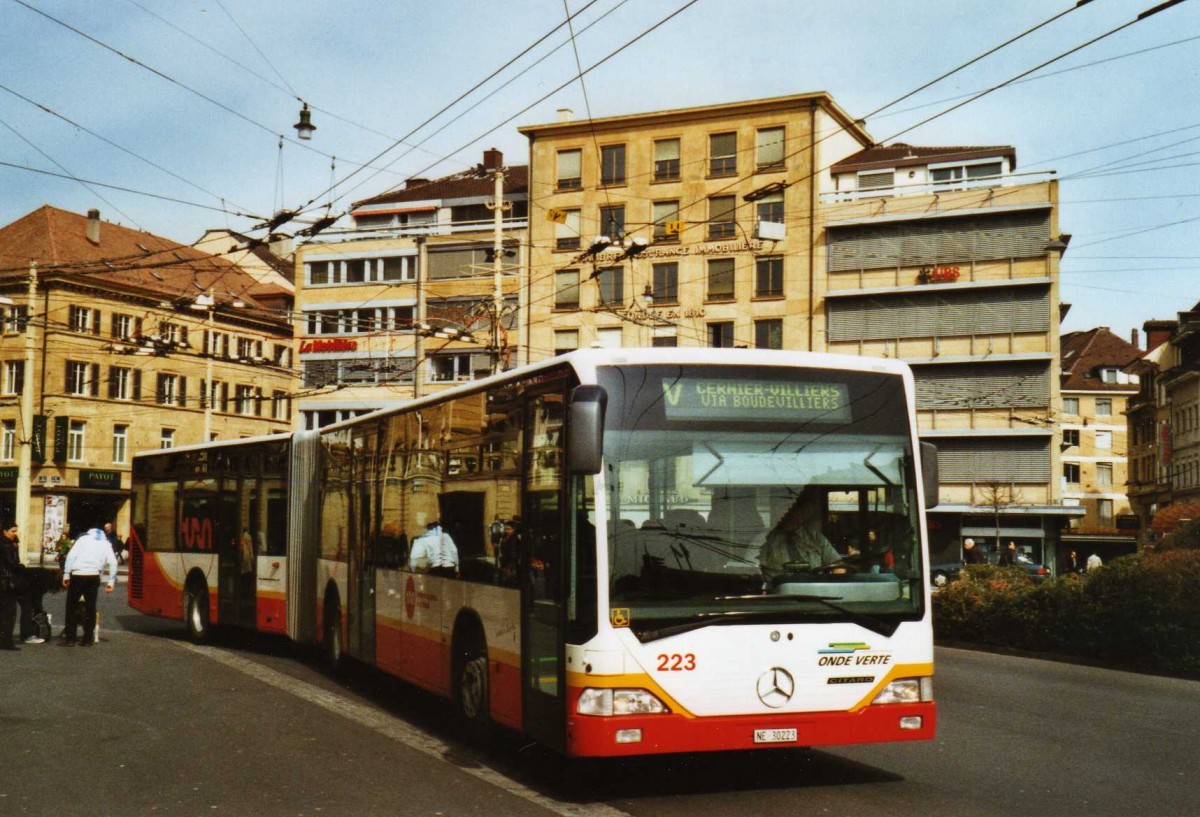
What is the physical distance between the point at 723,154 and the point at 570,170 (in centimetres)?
719

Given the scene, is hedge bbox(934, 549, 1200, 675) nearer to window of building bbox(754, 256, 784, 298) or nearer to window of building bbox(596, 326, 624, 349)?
window of building bbox(754, 256, 784, 298)

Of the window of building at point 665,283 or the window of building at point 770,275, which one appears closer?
the window of building at point 770,275

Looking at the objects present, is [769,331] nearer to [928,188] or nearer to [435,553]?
[928,188]

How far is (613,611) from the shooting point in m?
8.20

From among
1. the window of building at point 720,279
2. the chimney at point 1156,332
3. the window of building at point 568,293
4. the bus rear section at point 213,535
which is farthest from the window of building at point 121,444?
the chimney at point 1156,332

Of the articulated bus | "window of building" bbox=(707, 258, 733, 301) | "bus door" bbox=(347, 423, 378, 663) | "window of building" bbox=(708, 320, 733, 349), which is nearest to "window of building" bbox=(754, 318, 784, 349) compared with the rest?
"window of building" bbox=(708, 320, 733, 349)

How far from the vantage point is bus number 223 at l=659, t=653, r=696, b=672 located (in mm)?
8211

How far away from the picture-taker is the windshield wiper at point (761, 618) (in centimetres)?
824

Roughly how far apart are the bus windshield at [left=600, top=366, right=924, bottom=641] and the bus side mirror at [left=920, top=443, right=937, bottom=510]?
127mm

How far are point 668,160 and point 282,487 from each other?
47.0m

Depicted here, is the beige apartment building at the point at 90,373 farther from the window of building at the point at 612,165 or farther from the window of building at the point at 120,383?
the window of building at the point at 612,165

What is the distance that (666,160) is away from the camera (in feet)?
205

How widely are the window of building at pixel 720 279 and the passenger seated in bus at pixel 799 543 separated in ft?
174

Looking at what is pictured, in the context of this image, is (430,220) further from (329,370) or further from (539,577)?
(539,577)
